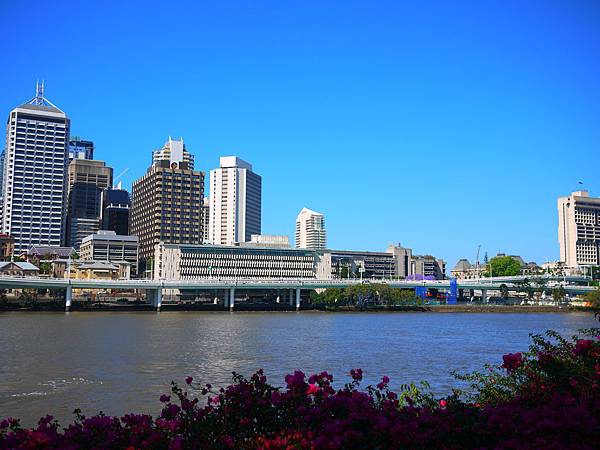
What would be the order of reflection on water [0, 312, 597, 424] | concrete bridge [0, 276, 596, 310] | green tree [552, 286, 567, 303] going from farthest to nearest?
green tree [552, 286, 567, 303] < concrete bridge [0, 276, 596, 310] < reflection on water [0, 312, 597, 424]

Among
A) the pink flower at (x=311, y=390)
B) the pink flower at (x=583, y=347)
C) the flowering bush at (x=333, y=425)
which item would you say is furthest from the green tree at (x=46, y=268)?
the pink flower at (x=583, y=347)

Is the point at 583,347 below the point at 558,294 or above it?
above

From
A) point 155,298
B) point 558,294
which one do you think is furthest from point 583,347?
point 558,294

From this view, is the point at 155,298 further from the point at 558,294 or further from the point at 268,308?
the point at 558,294

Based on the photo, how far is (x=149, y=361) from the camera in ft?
148

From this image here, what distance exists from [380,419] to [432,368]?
31.0 metres

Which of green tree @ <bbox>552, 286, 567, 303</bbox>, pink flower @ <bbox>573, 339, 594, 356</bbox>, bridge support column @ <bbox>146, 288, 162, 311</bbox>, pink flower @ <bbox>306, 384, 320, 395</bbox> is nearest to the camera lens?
pink flower @ <bbox>306, 384, 320, 395</bbox>

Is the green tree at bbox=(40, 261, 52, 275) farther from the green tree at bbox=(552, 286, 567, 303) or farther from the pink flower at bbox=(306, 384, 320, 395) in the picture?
the pink flower at bbox=(306, 384, 320, 395)

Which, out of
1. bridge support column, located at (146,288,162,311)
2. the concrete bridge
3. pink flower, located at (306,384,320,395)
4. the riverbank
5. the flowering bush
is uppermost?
the concrete bridge

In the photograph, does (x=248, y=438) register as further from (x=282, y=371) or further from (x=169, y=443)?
(x=282, y=371)

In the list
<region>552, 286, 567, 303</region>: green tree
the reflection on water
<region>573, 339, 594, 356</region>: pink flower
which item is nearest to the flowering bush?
<region>573, 339, 594, 356</region>: pink flower

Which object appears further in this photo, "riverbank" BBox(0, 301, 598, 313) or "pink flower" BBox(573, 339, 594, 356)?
"riverbank" BBox(0, 301, 598, 313)

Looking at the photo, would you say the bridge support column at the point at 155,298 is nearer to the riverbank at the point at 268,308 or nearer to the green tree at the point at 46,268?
the riverbank at the point at 268,308

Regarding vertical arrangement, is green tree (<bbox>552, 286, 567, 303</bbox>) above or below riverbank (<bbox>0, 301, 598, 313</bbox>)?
above
